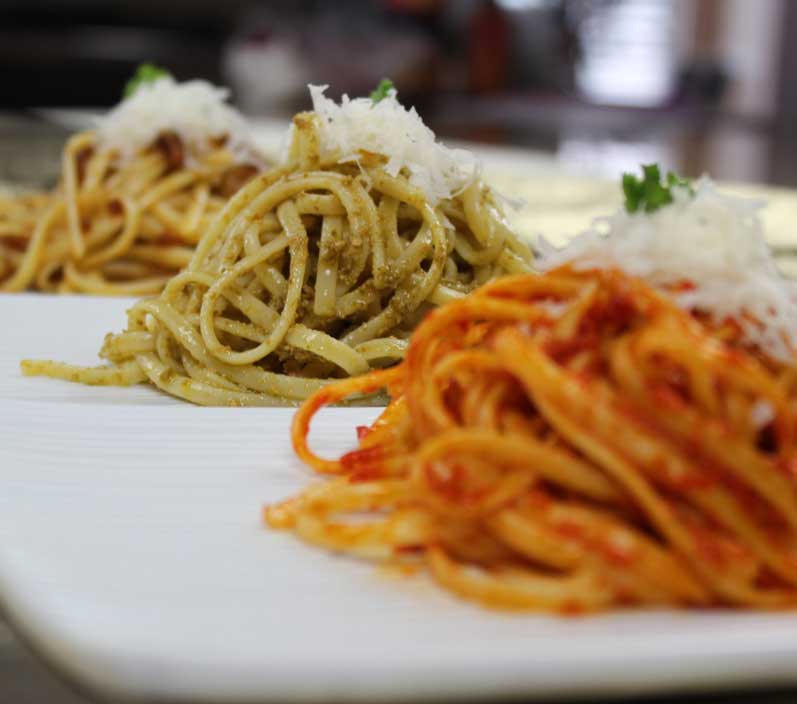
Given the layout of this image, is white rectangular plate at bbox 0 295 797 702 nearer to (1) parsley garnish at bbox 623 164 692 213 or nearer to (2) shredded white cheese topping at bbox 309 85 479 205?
(1) parsley garnish at bbox 623 164 692 213

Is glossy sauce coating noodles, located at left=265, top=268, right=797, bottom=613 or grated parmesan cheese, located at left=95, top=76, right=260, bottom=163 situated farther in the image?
grated parmesan cheese, located at left=95, top=76, right=260, bottom=163

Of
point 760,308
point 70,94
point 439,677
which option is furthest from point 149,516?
point 70,94

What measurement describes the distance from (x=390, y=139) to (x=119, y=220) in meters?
2.04

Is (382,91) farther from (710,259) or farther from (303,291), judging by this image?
(710,259)

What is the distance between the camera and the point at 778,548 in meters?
1.51

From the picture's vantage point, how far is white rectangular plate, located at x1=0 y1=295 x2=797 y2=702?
49.4 inches

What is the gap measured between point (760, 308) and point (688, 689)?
608 millimetres

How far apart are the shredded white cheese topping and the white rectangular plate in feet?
3.26

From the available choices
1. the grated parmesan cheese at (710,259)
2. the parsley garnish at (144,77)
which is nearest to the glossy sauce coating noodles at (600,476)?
the grated parmesan cheese at (710,259)

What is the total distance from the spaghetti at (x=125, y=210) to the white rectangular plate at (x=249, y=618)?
8.15 feet

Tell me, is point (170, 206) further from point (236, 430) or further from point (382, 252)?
point (236, 430)

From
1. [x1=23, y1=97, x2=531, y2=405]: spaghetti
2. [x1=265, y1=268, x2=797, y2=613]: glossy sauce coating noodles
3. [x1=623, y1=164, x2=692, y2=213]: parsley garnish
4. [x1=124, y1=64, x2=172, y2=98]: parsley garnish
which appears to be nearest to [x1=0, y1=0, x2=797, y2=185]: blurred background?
[x1=124, y1=64, x2=172, y2=98]: parsley garnish

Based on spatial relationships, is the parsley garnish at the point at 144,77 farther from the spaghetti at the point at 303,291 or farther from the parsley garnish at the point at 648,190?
the parsley garnish at the point at 648,190

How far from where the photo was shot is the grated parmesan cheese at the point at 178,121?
4508mm
